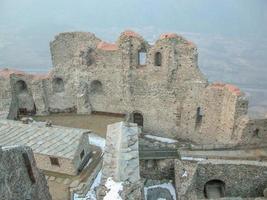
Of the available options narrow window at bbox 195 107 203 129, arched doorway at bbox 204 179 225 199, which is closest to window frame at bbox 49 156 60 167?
arched doorway at bbox 204 179 225 199

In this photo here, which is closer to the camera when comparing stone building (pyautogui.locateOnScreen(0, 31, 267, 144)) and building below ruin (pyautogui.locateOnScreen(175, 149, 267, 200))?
Answer: building below ruin (pyautogui.locateOnScreen(175, 149, 267, 200))

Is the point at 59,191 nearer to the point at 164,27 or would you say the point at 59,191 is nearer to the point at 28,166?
the point at 28,166

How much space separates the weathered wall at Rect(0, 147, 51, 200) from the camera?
10.2 metres

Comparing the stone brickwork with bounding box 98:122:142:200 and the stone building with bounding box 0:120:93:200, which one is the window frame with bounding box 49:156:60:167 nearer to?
the stone building with bounding box 0:120:93:200

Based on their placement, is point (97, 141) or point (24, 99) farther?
point (24, 99)

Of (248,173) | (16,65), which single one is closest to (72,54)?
(248,173)

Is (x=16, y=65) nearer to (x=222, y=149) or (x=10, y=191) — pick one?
(x=222, y=149)

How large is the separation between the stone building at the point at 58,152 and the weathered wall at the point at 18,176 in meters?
7.01

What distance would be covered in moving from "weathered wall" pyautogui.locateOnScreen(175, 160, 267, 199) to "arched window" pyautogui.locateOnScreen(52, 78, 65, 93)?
38.2 feet

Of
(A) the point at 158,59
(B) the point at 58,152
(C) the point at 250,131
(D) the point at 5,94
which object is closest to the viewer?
(B) the point at 58,152

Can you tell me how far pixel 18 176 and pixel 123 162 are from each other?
6250mm

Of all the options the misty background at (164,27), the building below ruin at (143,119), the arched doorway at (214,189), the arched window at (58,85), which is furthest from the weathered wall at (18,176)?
the misty background at (164,27)

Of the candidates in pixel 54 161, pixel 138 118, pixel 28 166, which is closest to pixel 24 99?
pixel 138 118

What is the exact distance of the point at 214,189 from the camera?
20172mm
